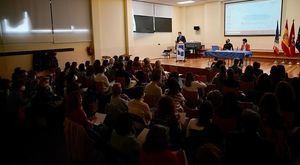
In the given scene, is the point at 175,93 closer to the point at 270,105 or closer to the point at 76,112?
the point at 270,105

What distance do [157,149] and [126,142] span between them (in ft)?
1.80

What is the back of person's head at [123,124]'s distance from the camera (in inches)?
93.6

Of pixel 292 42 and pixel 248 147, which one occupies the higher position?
pixel 292 42

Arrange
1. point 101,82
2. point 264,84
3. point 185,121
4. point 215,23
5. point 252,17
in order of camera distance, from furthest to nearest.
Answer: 1. point 215,23
2. point 252,17
3. point 101,82
4. point 264,84
5. point 185,121

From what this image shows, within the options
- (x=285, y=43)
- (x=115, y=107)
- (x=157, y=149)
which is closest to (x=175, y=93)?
(x=115, y=107)

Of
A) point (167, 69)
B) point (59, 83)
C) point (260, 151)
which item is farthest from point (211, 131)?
point (167, 69)

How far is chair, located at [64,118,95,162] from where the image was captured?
278 centimetres

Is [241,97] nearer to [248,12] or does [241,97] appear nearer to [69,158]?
[69,158]

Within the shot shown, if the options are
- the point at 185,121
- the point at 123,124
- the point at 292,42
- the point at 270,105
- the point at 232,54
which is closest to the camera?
the point at 123,124

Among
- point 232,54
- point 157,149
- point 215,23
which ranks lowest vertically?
point 157,149

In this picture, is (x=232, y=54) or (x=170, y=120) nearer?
(x=170, y=120)

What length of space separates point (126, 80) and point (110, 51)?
22.5ft

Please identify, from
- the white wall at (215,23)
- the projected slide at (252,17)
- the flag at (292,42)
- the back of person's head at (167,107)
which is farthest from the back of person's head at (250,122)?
the projected slide at (252,17)

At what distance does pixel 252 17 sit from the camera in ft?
43.6
